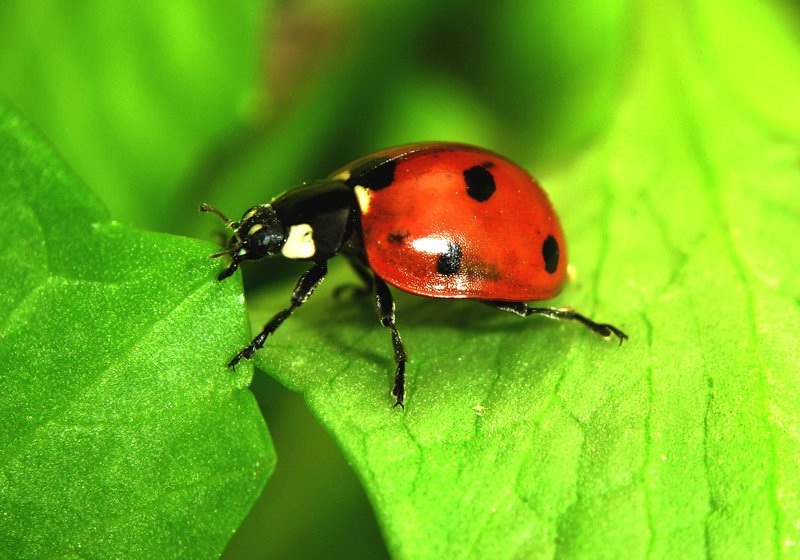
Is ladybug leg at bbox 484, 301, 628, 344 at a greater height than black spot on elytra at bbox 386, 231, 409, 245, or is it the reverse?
black spot on elytra at bbox 386, 231, 409, 245

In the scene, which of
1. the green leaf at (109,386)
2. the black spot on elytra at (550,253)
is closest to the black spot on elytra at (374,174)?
the black spot on elytra at (550,253)

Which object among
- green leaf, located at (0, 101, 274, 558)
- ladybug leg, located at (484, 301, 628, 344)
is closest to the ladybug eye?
green leaf, located at (0, 101, 274, 558)

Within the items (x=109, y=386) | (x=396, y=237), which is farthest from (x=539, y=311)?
(x=109, y=386)

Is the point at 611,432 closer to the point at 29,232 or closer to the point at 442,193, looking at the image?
the point at 442,193

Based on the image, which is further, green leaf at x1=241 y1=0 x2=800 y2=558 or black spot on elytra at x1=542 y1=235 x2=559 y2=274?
black spot on elytra at x1=542 y1=235 x2=559 y2=274

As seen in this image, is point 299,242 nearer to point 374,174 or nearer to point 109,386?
point 374,174

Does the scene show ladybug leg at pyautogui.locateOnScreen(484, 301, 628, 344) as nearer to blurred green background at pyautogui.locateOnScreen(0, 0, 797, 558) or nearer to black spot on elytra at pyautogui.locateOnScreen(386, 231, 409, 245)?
black spot on elytra at pyautogui.locateOnScreen(386, 231, 409, 245)

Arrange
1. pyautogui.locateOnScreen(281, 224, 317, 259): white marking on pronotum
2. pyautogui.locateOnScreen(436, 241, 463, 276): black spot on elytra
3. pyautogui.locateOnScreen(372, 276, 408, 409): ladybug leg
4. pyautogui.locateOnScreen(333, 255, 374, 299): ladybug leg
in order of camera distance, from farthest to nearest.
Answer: pyautogui.locateOnScreen(333, 255, 374, 299): ladybug leg, pyautogui.locateOnScreen(281, 224, 317, 259): white marking on pronotum, pyautogui.locateOnScreen(436, 241, 463, 276): black spot on elytra, pyautogui.locateOnScreen(372, 276, 408, 409): ladybug leg
